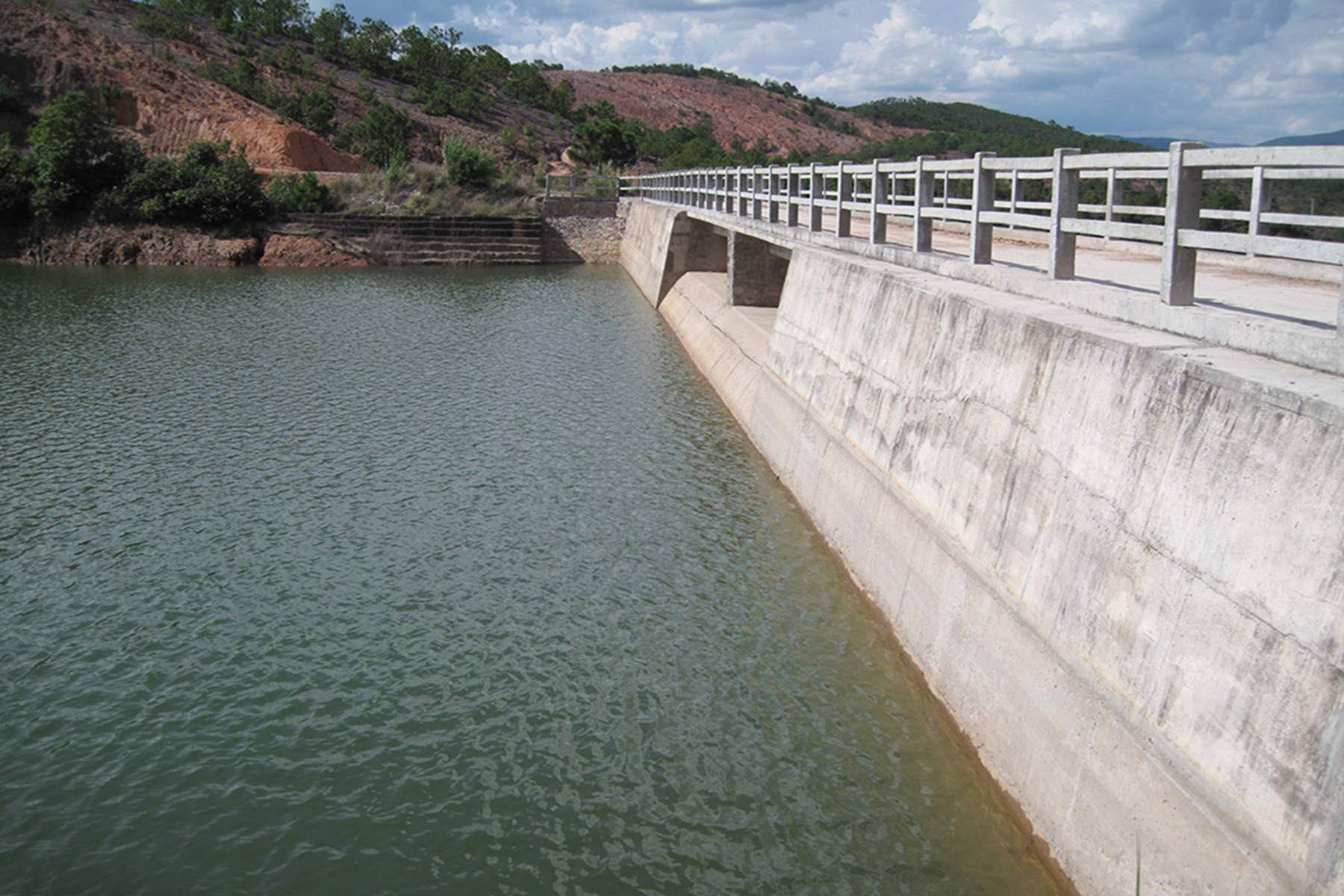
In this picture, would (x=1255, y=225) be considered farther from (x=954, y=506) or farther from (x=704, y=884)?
(x=704, y=884)

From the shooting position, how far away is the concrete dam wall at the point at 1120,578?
4.80 m

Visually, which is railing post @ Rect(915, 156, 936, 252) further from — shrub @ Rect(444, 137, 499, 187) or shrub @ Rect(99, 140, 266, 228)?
shrub @ Rect(444, 137, 499, 187)

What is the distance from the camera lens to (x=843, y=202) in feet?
50.1

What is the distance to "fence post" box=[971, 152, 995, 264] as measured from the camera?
33.2 feet

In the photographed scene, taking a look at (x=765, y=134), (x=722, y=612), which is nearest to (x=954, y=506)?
(x=722, y=612)

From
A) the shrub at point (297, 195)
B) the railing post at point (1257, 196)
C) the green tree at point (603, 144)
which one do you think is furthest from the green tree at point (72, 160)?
the railing post at point (1257, 196)

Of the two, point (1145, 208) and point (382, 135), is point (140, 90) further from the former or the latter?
point (1145, 208)

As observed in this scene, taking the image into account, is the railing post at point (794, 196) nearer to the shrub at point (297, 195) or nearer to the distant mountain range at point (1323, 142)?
the distant mountain range at point (1323, 142)

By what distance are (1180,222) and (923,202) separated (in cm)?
547

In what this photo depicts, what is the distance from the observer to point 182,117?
56.7m

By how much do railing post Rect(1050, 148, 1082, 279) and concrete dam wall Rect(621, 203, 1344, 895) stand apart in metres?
0.38

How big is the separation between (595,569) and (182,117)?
55.2 meters

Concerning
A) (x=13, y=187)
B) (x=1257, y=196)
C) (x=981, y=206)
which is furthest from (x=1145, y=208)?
(x=13, y=187)

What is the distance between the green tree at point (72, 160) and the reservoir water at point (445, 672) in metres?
31.0
